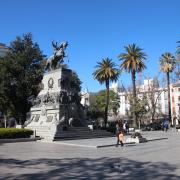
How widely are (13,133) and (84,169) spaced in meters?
15.3

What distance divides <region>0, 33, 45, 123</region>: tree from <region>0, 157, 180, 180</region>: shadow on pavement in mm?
31927

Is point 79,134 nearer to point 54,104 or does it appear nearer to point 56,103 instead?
point 56,103

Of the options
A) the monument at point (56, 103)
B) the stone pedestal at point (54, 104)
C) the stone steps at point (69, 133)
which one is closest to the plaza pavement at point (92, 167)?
the stone steps at point (69, 133)

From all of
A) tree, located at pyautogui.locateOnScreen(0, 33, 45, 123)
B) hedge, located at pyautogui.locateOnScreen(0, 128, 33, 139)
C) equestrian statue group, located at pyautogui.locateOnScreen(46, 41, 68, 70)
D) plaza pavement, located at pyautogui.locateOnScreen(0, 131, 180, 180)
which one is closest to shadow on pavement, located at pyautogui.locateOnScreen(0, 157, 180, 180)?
plaza pavement, located at pyautogui.locateOnScreen(0, 131, 180, 180)

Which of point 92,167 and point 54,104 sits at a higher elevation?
point 54,104

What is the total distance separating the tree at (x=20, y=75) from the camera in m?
46.8

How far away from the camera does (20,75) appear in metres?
47.6

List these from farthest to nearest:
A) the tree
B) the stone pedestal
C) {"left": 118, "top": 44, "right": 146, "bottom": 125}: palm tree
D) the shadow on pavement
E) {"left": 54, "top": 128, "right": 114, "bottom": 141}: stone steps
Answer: {"left": 118, "top": 44, "right": 146, "bottom": 125}: palm tree → the tree → the stone pedestal → {"left": 54, "top": 128, "right": 114, "bottom": 141}: stone steps → the shadow on pavement

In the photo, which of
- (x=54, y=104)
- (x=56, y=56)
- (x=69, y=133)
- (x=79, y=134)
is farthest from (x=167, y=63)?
(x=69, y=133)

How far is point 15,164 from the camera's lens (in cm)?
Answer: 1424

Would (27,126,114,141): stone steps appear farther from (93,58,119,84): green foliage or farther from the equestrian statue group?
(93,58,119,84): green foliage

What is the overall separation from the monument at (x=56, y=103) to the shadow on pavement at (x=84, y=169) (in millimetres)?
14466

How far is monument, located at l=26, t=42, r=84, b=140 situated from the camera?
104 feet

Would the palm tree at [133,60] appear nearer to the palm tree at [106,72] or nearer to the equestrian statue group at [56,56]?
the palm tree at [106,72]
